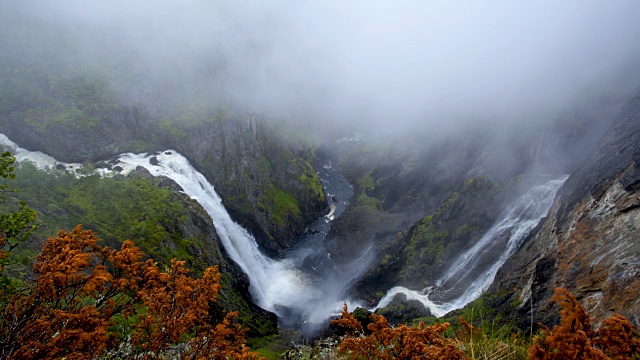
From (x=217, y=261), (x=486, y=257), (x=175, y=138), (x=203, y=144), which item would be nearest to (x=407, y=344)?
(x=486, y=257)

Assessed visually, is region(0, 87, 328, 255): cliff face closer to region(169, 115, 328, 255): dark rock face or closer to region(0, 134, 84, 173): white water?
region(169, 115, 328, 255): dark rock face

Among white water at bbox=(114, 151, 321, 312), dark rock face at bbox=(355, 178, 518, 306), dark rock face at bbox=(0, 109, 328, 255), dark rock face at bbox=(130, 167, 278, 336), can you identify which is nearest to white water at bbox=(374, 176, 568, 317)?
dark rock face at bbox=(355, 178, 518, 306)

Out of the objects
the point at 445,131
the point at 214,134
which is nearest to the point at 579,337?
the point at 214,134

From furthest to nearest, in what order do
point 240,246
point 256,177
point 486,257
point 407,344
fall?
point 256,177, point 240,246, point 486,257, point 407,344

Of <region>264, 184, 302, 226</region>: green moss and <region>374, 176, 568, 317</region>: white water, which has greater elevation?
<region>264, 184, 302, 226</region>: green moss

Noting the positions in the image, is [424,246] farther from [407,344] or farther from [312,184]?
[407,344]

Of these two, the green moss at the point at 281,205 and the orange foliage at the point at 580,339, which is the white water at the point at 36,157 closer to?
the green moss at the point at 281,205

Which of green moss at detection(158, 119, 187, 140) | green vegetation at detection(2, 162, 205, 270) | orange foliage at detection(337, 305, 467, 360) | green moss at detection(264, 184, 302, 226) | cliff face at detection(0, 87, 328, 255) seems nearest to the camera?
orange foliage at detection(337, 305, 467, 360)

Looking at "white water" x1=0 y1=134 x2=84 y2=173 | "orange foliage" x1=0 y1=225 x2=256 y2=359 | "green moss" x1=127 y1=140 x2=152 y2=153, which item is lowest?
"orange foliage" x1=0 y1=225 x2=256 y2=359
